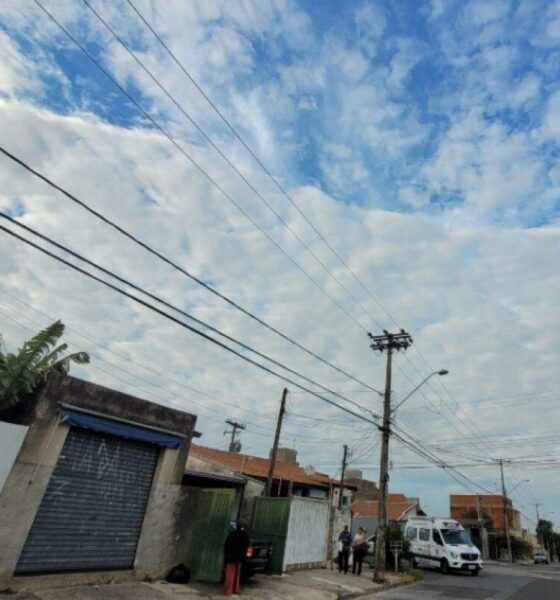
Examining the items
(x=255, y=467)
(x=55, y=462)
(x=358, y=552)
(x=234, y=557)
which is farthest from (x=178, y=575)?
(x=255, y=467)

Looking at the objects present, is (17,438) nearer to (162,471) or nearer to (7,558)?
(7,558)

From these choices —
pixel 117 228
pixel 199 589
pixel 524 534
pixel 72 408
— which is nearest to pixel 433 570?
pixel 199 589

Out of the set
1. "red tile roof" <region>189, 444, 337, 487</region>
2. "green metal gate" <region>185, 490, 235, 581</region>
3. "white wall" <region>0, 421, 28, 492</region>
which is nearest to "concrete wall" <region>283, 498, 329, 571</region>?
"green metal gate" <region>185, 490, 235, 581</region>

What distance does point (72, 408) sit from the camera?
9773mm

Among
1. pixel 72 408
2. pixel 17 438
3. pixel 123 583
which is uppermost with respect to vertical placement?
pixel 72 408

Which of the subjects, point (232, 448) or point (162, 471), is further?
point (232, 448)

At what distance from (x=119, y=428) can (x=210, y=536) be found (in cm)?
376

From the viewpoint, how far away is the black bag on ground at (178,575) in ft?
36.5

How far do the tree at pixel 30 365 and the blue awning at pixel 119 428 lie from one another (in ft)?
2.91

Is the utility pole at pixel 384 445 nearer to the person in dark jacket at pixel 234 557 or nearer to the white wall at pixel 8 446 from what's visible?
the person in dark jacket at pixel 234 557

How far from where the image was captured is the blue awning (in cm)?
977

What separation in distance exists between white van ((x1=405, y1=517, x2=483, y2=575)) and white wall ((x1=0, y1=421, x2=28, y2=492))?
68.7 ft

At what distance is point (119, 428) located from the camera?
1061 centimetres

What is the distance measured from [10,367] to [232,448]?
37593 millimetres
